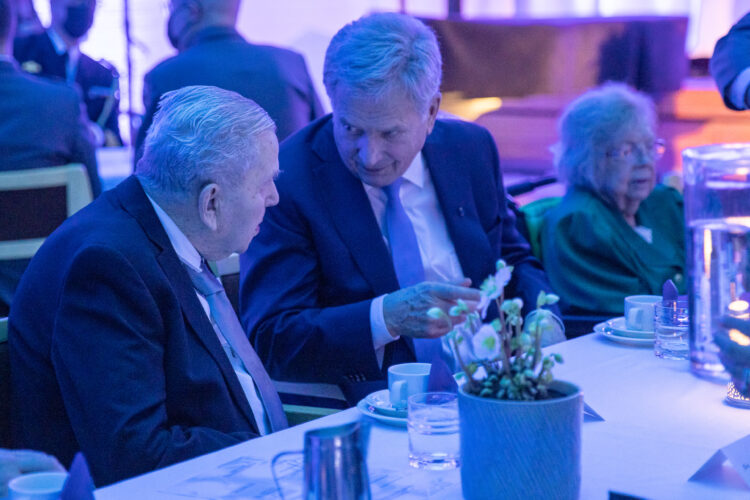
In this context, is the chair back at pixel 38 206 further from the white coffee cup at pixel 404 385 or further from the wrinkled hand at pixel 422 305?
the white coffee cup at pixel 404 385

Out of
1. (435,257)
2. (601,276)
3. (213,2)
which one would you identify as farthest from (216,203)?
(213,2)

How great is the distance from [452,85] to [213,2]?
68.0 inches

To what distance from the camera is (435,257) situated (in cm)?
237

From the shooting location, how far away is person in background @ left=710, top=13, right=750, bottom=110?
9.11 feet

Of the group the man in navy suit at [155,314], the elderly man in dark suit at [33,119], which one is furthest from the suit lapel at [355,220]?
the elderly man in dark suit at [33,119]

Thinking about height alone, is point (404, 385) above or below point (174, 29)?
below

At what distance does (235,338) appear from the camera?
1825 millimetres

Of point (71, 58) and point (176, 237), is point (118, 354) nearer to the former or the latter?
point (176, 237)

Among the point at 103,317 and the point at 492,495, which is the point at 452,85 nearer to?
the point at 103,317

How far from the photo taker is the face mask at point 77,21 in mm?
5641

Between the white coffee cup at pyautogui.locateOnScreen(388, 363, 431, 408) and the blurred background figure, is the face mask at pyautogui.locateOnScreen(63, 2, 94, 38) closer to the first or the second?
the blurred background figure

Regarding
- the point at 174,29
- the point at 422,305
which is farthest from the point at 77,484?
the point at 174,29

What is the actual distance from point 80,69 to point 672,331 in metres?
4.66

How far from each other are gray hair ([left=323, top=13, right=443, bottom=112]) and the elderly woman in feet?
3.59
